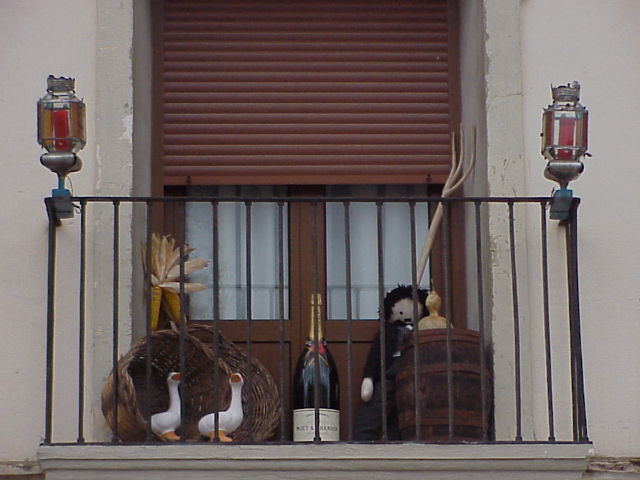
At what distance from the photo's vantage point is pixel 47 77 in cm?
719

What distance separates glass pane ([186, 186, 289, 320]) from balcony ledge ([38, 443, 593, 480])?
1.06m

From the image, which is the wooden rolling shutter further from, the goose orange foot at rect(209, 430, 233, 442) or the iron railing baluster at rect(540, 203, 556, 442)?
the goose orange foot at rect(209, 430, 233, 442)

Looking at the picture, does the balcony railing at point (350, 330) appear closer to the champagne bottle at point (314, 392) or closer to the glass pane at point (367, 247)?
the champagne bottle at point (314, 392)

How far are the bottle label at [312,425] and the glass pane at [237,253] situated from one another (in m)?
0.66

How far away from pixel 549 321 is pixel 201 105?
1813 mm

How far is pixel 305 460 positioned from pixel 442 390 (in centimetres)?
66

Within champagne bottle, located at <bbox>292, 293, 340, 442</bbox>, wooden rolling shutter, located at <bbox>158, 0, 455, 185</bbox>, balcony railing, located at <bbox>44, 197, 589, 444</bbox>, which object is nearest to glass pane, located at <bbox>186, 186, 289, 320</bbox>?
wooden rolling shutter, located at <bbox>158, 0, 455, 185</bbox>

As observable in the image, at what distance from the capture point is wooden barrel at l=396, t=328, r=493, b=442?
269 inches

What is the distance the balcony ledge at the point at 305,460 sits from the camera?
6520 millimetres

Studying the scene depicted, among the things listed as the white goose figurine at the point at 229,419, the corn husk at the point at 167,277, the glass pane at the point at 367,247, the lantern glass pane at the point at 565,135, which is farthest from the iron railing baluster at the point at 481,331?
the corn husk at the point at 167,277

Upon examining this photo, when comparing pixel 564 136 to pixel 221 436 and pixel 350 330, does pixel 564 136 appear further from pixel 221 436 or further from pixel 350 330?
pixel 221 436

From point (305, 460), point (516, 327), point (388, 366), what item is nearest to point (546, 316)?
point (516, 327)

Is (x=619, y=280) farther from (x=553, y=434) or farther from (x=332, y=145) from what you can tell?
(x=332, y=145)

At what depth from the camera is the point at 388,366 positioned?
7.24m
